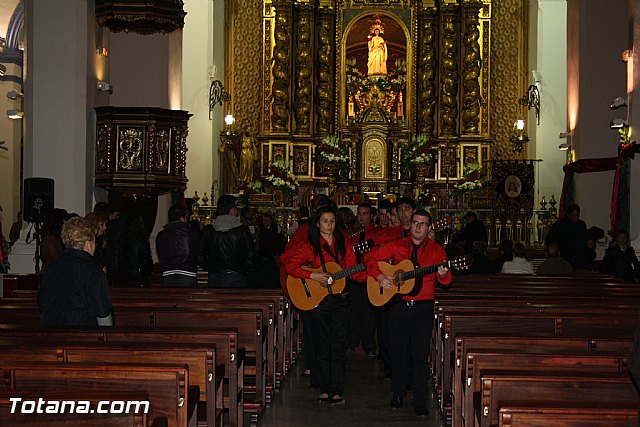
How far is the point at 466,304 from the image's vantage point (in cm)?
938

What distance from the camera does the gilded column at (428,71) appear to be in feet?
94.7

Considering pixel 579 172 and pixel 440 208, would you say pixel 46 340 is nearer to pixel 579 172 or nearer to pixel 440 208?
pixel 579 172

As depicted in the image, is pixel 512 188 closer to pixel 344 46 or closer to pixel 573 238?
pixel 344 46

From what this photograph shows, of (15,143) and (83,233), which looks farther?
(15,143)

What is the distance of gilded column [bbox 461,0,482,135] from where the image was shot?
28609 millimetres

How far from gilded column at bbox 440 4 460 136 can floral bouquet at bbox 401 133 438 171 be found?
1.45 metres

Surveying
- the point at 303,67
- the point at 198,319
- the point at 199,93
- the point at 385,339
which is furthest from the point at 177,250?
the point at 303,67

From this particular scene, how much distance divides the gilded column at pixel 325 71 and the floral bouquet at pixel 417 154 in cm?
267

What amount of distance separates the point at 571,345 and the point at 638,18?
10344 millimetres

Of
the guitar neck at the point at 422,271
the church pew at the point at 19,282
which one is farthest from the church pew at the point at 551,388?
the church pew at the point at 19,282

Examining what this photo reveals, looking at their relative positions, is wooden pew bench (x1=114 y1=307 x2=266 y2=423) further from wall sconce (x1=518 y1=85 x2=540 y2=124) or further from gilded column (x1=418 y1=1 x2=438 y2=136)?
gilded column (x1=418 y1=1 x2=438 y2=136)

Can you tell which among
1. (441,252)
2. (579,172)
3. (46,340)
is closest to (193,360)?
(46,340)

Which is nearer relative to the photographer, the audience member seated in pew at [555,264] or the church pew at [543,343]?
the church pew at [543,343]

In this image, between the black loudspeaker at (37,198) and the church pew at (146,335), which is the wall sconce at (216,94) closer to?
the black loudspeaker at (37,198)
